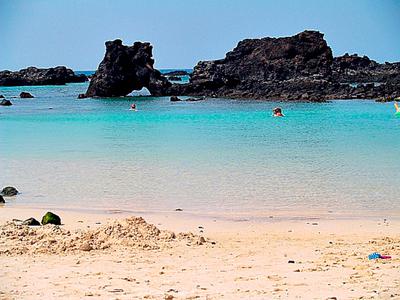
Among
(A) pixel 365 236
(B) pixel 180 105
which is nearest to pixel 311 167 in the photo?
(A) pixel 365 236

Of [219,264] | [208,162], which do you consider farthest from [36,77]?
[219,264]

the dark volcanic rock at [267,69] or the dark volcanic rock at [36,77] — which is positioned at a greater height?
the dark volcanic rock at [267,69]

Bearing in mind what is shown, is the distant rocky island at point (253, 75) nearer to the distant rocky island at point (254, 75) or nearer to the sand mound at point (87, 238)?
the distant rocky island at point (254, 75)

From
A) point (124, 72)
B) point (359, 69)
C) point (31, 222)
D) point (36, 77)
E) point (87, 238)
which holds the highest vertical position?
point (359, 69)

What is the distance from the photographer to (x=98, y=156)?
16938mm

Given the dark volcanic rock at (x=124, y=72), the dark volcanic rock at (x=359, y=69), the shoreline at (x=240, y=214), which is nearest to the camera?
the shoreline at (x=240, y=214)

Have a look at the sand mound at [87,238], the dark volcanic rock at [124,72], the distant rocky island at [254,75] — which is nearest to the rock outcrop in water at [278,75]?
the distant rocky island at [254,75]

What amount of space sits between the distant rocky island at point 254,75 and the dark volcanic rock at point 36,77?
31.0 metres

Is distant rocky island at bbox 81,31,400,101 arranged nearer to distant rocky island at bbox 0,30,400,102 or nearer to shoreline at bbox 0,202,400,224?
distant rocky island at bbox 0,30,400,102

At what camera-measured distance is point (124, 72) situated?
165 ft

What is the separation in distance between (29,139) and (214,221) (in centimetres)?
1383

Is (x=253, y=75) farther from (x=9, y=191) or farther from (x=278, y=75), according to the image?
(x=9, y=191)

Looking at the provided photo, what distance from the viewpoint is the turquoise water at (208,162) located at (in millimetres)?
10930

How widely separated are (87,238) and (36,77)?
268 feet
